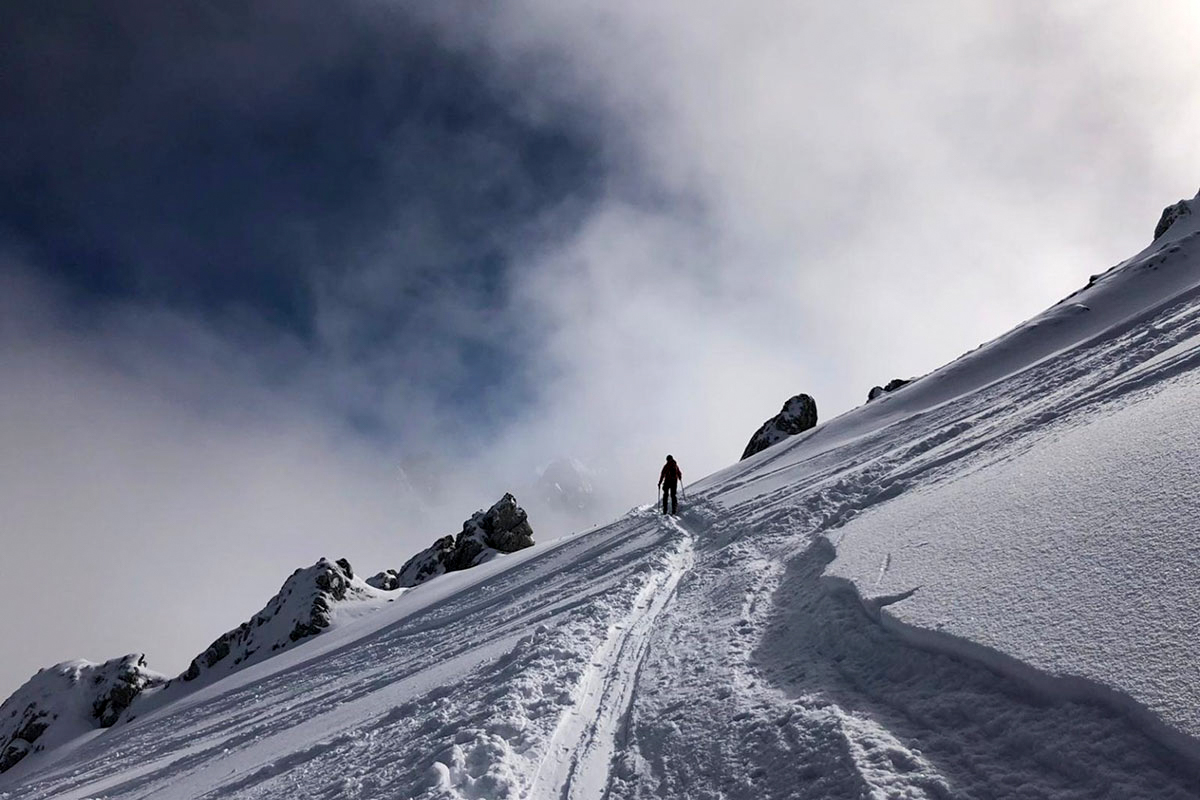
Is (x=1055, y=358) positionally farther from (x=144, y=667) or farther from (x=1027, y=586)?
(x=144, y=667)

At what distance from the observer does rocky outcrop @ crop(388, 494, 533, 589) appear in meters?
43.1

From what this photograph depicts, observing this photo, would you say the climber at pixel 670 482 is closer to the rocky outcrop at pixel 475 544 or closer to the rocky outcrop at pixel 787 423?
the rocky outcrop at pixel 475 544

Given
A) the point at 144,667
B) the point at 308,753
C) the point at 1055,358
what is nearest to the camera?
the point at 308,753

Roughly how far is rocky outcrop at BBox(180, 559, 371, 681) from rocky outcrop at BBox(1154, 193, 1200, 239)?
52888 mm

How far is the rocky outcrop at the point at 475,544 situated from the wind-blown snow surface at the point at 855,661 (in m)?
26.8

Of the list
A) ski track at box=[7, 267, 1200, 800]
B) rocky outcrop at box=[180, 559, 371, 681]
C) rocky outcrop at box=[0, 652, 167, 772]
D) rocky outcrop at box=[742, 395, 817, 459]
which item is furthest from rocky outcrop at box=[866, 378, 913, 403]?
rocky outcrop at box=[0, 652, 167, 772]

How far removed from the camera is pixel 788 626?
8.15 metres

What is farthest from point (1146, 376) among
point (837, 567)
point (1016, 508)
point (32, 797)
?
point (32, 797)

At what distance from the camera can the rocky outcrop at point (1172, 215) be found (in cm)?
3283

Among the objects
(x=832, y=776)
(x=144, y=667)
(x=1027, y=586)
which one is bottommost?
(x=832, y=776)

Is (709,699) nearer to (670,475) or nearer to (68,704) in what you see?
(670,475)

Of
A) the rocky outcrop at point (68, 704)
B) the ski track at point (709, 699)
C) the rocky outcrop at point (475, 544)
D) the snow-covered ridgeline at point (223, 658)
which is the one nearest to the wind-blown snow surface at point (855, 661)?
the ski track at point (709, 699)

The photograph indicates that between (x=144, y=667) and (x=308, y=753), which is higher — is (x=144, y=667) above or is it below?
above

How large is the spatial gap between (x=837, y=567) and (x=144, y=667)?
162 feet
